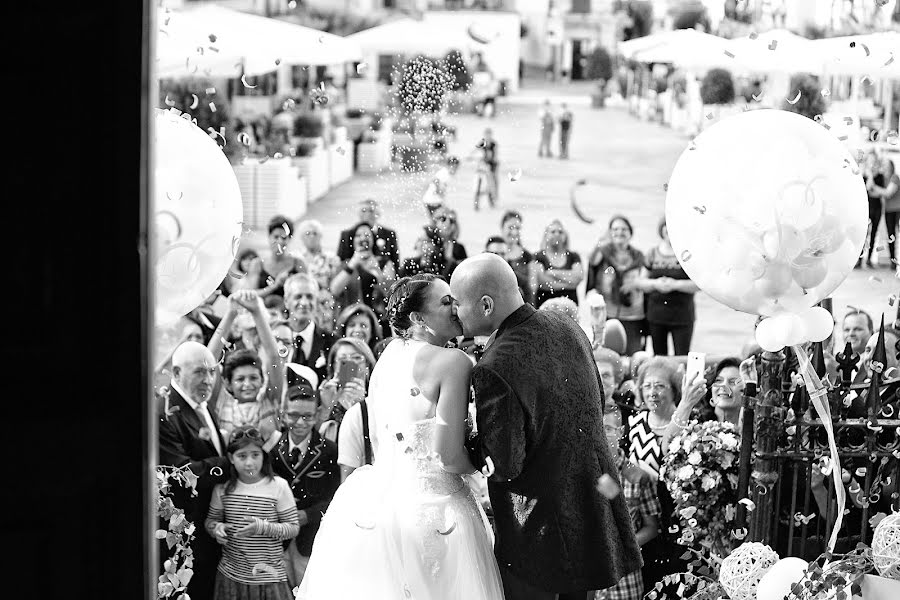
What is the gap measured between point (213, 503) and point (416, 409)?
1.26 meters

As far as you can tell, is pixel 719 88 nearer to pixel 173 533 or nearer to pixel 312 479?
pixel 312 479

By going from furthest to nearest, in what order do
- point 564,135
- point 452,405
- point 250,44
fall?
point 564,135 → point 250,44 → point 452,405

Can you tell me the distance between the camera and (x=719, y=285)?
3.76m

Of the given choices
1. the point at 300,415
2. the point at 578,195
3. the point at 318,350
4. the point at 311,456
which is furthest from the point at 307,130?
the point at 311,456

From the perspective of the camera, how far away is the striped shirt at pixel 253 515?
435cm

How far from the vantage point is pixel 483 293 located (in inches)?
136

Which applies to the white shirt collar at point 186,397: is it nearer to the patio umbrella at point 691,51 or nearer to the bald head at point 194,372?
the bald head at point 194,372

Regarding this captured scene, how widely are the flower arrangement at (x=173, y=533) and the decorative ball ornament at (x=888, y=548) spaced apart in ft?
7.16

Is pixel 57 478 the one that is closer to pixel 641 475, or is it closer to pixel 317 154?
pixel 641 475

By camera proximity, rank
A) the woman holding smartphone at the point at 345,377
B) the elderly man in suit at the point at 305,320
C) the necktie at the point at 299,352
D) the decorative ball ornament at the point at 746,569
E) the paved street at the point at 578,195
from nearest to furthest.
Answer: the decorative ball ornament at the point at 746,569, the woman holding smartphone at the point at 345,377, the necktie at the point at 299,352, the elderly man in suit at the point at 305,320, the paved street at the point at 578,195

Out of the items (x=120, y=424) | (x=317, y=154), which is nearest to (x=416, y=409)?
(x=120, y=424)

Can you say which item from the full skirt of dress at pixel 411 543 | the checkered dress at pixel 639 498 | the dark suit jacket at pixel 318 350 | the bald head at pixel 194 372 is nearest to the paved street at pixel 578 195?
the dark suit jacket at pixel 318 350

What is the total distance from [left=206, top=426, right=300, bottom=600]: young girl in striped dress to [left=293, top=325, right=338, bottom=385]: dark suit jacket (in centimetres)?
111

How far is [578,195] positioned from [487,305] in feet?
61.1
